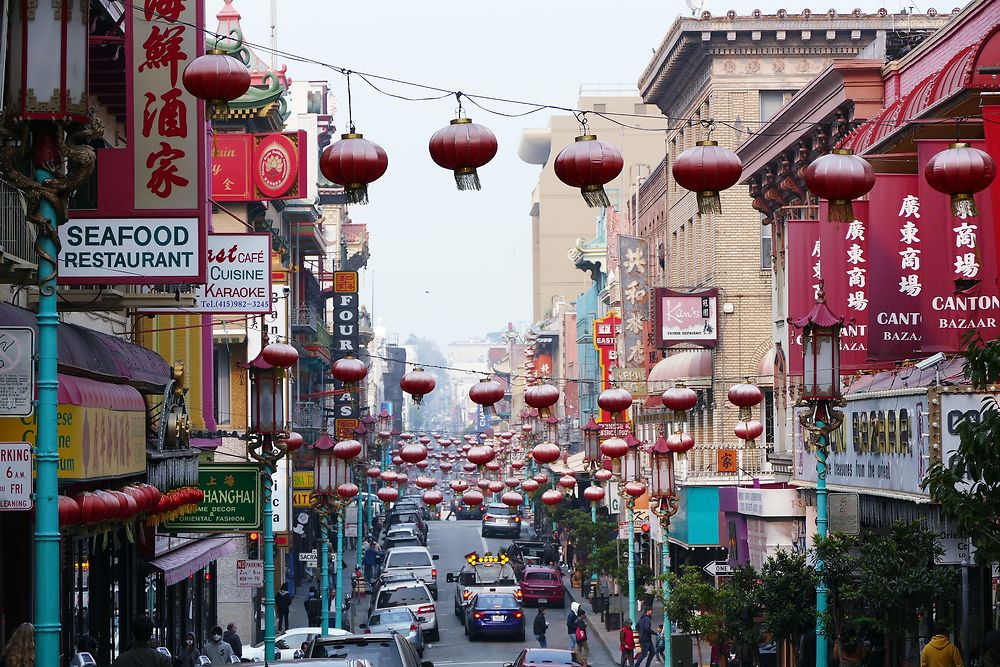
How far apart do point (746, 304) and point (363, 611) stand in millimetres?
18760

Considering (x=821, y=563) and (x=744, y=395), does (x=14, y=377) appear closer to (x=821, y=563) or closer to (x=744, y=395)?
(x=821, y=563)

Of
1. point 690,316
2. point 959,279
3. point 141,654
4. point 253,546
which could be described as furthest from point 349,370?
point 690,316

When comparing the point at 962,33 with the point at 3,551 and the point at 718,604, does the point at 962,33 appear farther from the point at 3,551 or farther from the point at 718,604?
the point at 3,551

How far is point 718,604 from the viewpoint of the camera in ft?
103

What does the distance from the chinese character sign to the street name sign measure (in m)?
8.00

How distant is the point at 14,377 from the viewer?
38.3 ft

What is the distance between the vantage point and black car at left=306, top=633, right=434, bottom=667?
21.1 metres

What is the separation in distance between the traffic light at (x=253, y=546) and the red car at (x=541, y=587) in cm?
1034

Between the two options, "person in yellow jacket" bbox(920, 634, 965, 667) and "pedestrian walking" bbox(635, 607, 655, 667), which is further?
"pedestrian walking" bbox(635, 607, 655, 667)

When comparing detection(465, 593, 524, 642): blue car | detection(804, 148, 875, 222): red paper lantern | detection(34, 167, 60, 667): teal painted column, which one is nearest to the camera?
detection(34, 167, 60, 667): teal painted column

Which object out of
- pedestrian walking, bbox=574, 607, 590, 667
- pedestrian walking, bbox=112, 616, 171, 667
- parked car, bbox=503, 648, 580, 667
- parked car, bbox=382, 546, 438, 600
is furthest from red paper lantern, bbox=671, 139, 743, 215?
parked car, bbox=382, 546, 438, 600

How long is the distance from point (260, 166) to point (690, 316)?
14452 millimetres

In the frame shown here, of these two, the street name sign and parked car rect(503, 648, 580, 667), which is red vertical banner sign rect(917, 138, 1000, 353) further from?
the street name sign

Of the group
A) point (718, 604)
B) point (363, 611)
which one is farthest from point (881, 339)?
point (363, 611)
